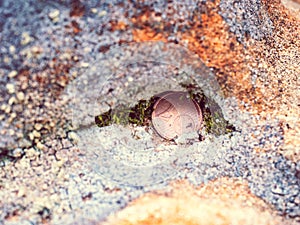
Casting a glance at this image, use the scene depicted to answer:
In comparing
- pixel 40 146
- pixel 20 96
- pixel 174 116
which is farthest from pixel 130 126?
pixel 20 96

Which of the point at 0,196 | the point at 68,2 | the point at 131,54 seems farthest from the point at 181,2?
the point at 0,196

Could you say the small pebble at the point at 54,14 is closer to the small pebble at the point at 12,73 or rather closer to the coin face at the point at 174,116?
the small pebble at the point at 12,73

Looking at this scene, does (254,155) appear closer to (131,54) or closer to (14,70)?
(131,54)

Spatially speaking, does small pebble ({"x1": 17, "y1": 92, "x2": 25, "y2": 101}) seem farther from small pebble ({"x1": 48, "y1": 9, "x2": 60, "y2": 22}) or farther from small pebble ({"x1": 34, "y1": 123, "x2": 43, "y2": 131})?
small pebble ({"x1": 48, "y1": 9, "x2": 60, "y2": 22})

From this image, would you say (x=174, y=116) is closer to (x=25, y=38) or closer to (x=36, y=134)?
(x=36, y=134)

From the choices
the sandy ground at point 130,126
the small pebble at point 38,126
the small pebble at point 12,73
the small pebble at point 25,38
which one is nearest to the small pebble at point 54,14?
the sandy ground at point 130,126
